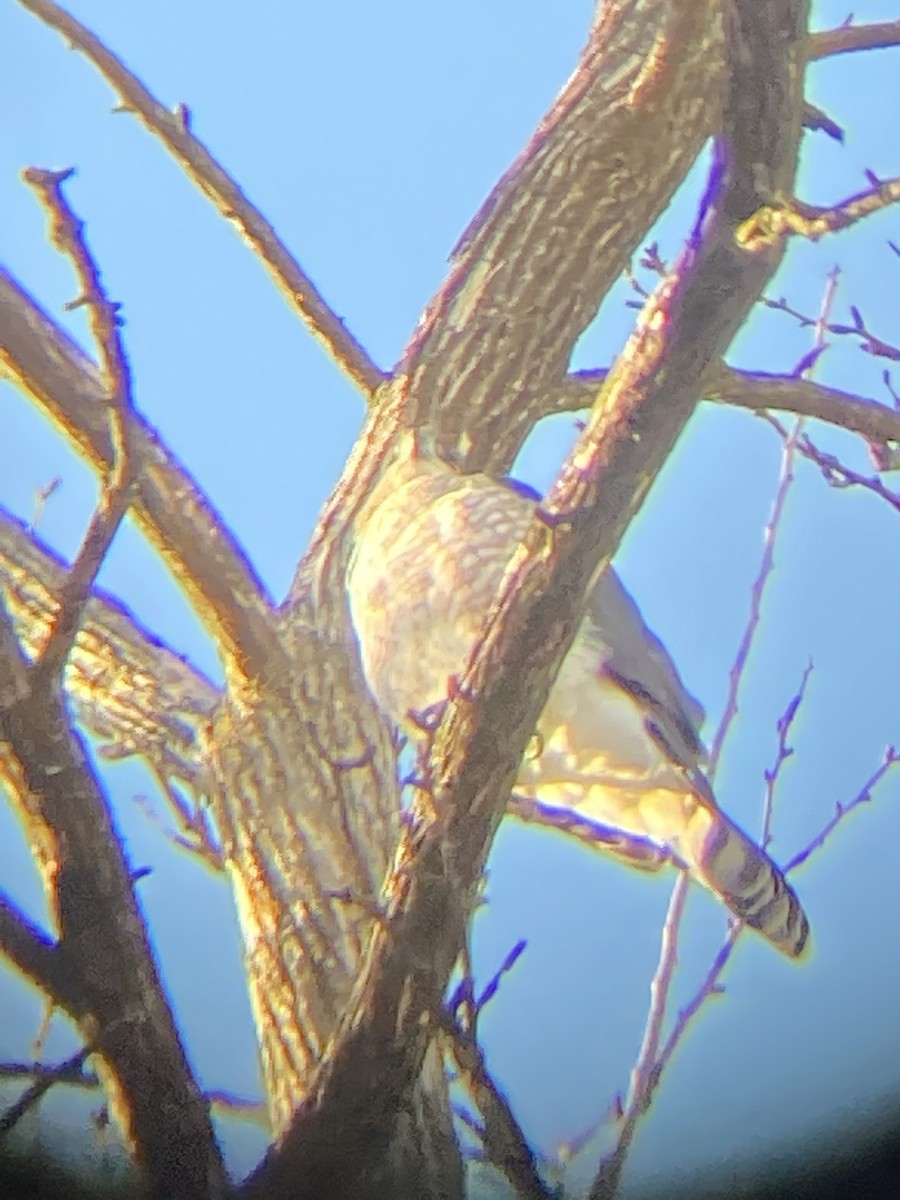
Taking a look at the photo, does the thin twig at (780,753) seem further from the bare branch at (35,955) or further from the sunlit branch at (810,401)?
the bare branch at (35,955)

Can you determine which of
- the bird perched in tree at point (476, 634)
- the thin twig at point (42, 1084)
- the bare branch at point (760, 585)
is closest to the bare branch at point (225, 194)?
the bird perched in tree at point (476, 634)

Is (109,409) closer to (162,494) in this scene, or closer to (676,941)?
(162,494)

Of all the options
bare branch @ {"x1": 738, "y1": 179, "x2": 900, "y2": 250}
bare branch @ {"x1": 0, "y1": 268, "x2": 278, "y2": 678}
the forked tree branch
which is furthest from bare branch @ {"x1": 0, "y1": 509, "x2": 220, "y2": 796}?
bare branch @ {"x1": 738, "y1": 179, "x2": 900, "y2": 250}

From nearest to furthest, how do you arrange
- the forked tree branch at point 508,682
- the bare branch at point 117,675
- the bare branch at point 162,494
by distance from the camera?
1. the forked tree branch at point 508,682
2. the bare branch at point 162,494
3. the bare branch at point 117,675

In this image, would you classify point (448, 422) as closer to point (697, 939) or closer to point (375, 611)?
point (375, 611)

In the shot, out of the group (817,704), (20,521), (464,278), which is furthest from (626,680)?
(20,521)

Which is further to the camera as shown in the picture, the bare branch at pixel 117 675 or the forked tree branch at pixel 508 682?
the bare branch at pixel 117 675

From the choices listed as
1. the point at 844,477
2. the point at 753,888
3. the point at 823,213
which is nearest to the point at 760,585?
the point at 844,477
